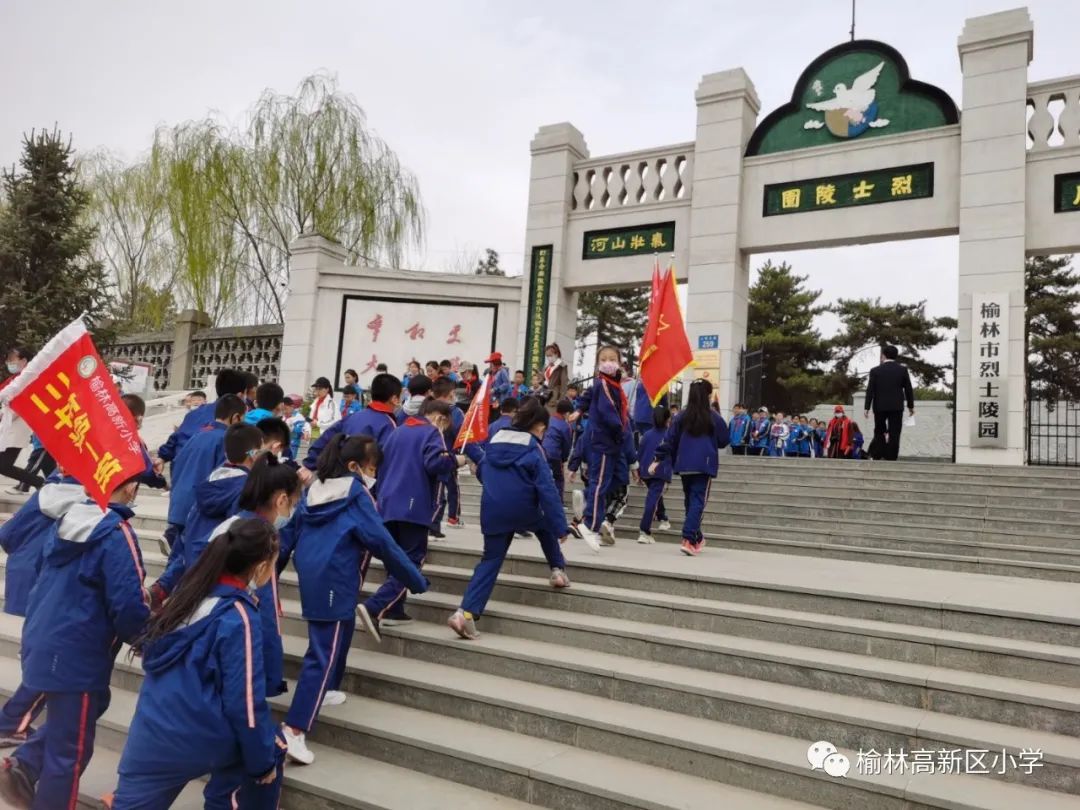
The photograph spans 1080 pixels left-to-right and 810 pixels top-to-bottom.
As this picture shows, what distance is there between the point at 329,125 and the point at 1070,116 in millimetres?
17057

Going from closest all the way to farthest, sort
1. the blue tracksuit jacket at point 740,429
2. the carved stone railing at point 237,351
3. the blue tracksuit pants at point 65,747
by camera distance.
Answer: the blue tracksuit pants at point 65,747
the blue tracksuit jacket at point 740,429
the carved stone railing at point 237,351

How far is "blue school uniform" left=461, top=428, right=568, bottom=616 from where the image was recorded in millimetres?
4859

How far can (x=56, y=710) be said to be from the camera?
324cm

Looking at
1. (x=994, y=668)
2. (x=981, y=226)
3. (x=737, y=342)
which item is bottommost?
(x=994, y=668)

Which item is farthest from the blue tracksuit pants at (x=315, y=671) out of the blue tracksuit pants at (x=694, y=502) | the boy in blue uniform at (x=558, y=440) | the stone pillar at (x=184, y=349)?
the stone pillar at (x=184, y=349)

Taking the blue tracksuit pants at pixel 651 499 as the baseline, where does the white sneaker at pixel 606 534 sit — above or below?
below

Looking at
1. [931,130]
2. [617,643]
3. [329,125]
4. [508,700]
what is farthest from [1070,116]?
[329,125]

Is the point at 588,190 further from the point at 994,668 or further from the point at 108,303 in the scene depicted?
the point at 994,668

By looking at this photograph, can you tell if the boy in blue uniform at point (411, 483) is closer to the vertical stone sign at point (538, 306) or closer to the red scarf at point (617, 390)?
the red scarf at point (617, 390)

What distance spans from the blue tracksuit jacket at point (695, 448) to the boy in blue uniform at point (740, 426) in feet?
21.2

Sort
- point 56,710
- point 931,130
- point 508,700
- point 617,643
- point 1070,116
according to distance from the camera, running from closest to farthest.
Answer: point 56,710 → point 508,700 → point 617,643 → point 1070,116 → point 931,130

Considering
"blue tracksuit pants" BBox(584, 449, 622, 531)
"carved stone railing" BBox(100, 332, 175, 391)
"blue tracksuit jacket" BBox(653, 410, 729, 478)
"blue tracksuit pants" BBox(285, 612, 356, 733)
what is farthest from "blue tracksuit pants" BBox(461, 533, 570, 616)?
"carved stone railing" BBox(100, 332, 175, 391)

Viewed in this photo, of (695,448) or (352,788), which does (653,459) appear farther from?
(352,788)

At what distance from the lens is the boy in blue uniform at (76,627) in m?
3.19
